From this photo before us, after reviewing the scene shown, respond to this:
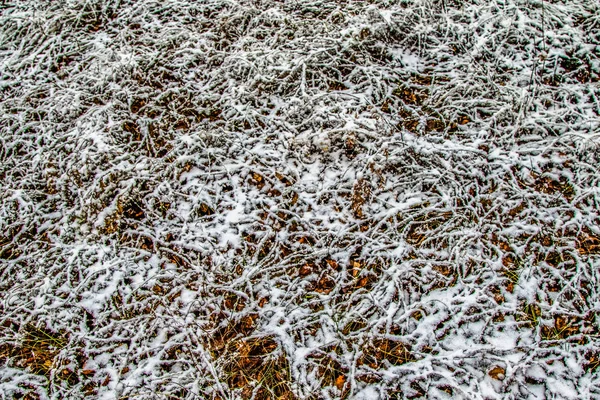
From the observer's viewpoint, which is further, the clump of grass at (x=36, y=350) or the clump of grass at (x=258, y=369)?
the clump of grass at (x=36, y=350)

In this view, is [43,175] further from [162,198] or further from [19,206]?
[162,198]

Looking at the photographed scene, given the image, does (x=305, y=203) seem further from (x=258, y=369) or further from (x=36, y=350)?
(x=36, y=350)

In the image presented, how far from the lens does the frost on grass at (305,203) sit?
239 cm

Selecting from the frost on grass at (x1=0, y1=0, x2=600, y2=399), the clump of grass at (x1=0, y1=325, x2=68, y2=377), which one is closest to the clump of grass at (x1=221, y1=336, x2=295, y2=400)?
the frost on grass at (x1=0, y1=0, x2=600, y2=399)

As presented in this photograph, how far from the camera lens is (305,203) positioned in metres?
3.04

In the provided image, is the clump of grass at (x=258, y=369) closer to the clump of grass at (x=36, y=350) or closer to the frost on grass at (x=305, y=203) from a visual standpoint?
the frost on grass at (x=305, y=203)

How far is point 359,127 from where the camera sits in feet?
10.8

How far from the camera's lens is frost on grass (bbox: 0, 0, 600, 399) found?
2.39 meters

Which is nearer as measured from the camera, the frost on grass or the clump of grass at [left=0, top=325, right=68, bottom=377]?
the frost on grass

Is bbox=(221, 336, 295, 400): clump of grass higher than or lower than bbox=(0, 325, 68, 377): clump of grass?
lower

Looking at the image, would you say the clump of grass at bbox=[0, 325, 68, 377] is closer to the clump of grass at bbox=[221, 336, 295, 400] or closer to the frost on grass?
the frost on grass

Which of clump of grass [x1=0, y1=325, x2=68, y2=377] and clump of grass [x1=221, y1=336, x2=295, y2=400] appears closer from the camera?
clump of grass [x1=221, y1=336, x2=295, y2=400]

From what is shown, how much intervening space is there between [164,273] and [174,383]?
78 cm

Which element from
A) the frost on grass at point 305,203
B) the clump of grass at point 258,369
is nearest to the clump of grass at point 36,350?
the frost on grass at point 305,203
